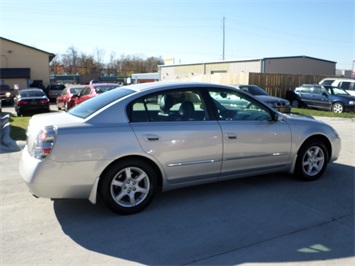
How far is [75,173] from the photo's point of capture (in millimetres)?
3916

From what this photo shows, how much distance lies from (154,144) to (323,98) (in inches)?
694

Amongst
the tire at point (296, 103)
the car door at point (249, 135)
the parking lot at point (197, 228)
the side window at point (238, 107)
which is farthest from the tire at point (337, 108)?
the side window at point (238, 107)

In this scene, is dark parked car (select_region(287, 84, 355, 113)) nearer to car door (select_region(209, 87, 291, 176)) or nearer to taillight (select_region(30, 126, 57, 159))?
car door (select_region(209, 87, 291, 176))

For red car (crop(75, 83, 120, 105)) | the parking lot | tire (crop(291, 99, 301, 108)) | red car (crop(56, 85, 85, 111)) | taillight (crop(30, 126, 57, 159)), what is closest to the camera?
the parking lot

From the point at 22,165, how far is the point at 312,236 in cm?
343

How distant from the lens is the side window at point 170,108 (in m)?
4.36

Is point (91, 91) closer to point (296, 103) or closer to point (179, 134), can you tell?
point (296, 103)

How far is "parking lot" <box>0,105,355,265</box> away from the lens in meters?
3.28

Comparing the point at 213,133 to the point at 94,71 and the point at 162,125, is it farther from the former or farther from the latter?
the point at 94,71

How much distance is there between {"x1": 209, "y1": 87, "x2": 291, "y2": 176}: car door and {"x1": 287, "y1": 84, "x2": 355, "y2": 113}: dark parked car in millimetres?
15331

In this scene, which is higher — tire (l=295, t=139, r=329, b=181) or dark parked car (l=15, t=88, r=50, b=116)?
dark parked car (l=15, t=88, r=50, b=116)

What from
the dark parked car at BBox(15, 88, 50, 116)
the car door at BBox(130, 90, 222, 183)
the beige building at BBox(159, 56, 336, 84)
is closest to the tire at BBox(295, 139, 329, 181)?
the car door at BBox(130, 90, 222, 183)

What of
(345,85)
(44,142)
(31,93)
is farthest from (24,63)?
(44,142)

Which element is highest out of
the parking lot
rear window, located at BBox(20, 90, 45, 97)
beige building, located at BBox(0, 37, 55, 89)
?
beige building, located at BBox(0, 37, 55, 89)
